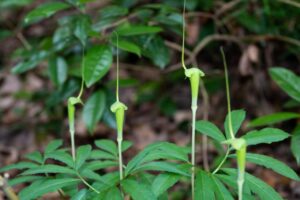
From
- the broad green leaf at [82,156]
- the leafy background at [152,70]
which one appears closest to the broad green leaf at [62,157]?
the broad green leaf at [82,156]

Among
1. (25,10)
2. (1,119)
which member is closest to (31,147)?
(1,119)

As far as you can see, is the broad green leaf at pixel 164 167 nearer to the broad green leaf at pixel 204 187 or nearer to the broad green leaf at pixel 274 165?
the broad green leaf at pixel 204 187

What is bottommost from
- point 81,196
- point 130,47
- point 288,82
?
point 81,196

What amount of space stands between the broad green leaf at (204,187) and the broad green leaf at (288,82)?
726 millimetres

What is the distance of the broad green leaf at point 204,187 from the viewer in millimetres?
1086

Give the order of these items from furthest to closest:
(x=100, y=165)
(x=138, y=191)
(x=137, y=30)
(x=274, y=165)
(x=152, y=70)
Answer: (x=152, y=70) → (x=137, y=30) → (x=100, y=165) → (x=274, y=165) → (x=138, y=191)

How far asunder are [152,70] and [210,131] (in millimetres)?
1875

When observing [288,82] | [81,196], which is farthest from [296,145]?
[81,196]

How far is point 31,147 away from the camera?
3076 millimetres

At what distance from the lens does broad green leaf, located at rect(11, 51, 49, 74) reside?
6.96ft

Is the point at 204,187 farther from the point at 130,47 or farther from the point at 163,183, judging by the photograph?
the point at 130,47

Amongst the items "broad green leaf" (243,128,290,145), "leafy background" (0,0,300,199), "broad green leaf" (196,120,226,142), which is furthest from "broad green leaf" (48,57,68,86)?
"broad green leaf" (243,128,290,145)

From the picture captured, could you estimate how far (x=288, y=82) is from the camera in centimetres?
182

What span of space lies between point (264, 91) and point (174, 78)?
582 millimetres
